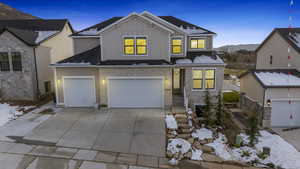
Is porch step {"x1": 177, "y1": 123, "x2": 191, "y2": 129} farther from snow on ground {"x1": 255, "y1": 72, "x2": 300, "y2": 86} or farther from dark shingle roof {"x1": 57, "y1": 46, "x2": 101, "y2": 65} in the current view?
dark shingle roof {"x1": 57, "y1": 46, "x2": 101, "y2": 65}

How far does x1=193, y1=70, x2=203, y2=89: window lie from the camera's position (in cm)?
1185

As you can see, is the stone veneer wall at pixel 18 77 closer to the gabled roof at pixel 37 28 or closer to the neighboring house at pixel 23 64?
the neighboring house at pixel 23 64

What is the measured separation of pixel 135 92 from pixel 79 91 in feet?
13.3

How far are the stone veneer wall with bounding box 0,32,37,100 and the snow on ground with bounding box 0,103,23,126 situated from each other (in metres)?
1.75

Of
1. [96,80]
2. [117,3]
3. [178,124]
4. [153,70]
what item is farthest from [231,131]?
[117,3]

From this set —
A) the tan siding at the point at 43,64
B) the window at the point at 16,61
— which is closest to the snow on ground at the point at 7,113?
the tan siding at the point at 43,64

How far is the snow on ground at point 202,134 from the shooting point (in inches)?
330

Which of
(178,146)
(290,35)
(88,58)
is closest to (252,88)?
(290,35)

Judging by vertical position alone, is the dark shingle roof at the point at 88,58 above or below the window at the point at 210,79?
above

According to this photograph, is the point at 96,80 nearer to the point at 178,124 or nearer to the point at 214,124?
the point at 178,124

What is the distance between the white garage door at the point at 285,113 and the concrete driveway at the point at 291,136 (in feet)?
2.03

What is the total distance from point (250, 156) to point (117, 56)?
9.62m

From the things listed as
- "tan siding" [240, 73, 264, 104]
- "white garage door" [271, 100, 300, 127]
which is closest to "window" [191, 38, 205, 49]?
"tan siding" [240, 73, 264, 104]

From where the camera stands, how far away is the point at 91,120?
9.71 metres
